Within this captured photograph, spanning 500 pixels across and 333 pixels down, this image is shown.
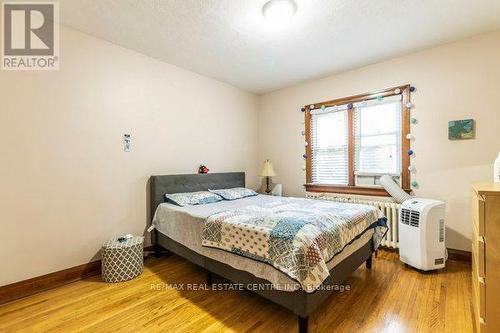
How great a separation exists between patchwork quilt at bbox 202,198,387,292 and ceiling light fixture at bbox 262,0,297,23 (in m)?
1.88

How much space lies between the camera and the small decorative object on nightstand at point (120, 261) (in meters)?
2.34

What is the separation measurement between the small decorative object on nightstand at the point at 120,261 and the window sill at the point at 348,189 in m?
2.84

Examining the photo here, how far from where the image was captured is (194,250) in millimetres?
2299

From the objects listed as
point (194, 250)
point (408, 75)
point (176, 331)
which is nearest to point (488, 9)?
point (408, 75)

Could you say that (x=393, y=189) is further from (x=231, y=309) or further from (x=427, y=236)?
(x=231, y=309)

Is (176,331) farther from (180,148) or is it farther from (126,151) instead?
(180,148)

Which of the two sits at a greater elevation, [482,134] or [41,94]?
[41,94]

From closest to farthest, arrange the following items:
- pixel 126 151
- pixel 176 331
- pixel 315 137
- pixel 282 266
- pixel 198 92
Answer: pixel 282 266, pixel 176 331, pixel 126 151, pixel 198 92, pixel 315 137

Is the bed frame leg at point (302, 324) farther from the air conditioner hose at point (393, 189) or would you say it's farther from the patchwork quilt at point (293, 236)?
the air conditioner hose at point (393, 189)

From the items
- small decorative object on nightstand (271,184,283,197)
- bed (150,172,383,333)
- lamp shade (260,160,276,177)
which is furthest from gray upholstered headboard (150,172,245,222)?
small decorative object on nightstand (271,184,283,197)

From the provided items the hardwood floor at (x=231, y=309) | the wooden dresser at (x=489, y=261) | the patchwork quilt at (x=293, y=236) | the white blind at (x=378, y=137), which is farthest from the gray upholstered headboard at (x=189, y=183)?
the wooden dresser at (x=489, y=261)

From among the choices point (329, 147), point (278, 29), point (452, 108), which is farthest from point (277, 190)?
point (452, 108)

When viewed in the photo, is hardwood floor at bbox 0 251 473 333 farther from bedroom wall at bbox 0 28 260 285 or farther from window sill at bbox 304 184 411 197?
window sill at bbox 304 184 411 197

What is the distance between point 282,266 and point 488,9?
310cm
